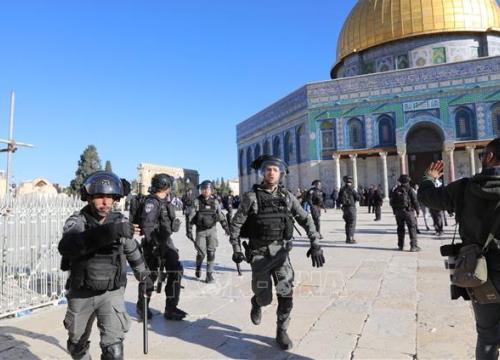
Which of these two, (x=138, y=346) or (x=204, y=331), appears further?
(x=204, y=331)

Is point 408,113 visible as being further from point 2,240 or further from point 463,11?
point 2,240

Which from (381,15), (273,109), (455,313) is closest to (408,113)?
(381,15)

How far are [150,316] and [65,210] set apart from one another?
7.63ft

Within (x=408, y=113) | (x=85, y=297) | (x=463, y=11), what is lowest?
(x=85, y=297)

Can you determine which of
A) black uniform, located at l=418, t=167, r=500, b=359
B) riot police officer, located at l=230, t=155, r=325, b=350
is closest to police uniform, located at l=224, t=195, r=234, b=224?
riot police officer, located at l=230, t=155, r=325, b=350

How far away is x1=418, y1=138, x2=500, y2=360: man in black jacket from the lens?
7.64 ft

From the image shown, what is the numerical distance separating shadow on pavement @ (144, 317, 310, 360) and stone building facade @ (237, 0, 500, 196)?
26249 mm

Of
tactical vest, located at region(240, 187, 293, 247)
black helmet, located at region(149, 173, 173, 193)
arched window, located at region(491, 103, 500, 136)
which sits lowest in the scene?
tactical vest, located at region(240, 187, 293, 247)

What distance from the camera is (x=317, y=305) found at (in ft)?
15.8

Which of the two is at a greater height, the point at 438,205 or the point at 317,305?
the point at 438,205

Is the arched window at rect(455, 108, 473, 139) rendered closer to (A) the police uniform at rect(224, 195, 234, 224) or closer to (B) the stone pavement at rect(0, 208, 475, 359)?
(A) the police uniform at rect(224, 195, 234, 224)

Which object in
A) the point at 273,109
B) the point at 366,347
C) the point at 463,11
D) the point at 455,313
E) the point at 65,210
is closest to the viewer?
the point at 366,347

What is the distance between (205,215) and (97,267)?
12.4ft

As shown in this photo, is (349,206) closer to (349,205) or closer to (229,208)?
(349,205)
